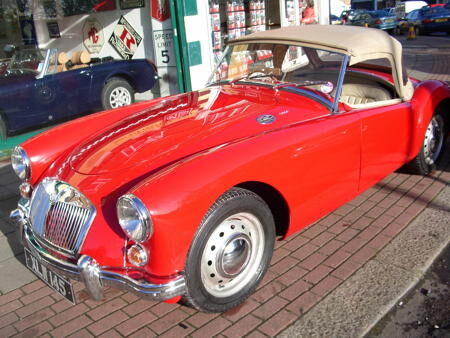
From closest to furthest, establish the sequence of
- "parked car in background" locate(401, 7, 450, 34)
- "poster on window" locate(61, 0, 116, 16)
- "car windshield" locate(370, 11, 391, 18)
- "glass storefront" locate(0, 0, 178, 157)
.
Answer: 1. "glass storefront" locate(0, 0, 178, 157)
2. "poster on window" locate(61, 0, 116, 16)
3. "parked car in background" locate(401, 7, 450, 34)
4. "car windshield" locate(370, 11, 391, 18)

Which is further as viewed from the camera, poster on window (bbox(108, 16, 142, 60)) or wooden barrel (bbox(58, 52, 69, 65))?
poster on window (bbox(108, 16, 142, 60))

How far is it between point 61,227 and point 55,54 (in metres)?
5.09

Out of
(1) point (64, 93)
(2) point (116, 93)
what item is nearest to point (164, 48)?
(2) point (116, 93)

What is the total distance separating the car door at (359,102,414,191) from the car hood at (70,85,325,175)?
426mm

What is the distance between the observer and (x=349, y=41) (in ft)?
11.6

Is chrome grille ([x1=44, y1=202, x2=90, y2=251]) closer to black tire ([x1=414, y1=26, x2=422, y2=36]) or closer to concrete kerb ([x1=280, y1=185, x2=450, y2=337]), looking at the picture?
concrete kerb ([x1=280, y1=185, x2=450, y2=337])

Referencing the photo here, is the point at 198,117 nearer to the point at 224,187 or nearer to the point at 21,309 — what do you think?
the point at 224,187

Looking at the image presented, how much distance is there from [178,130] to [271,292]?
4.03 feet

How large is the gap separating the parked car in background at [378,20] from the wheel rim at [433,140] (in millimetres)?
22421

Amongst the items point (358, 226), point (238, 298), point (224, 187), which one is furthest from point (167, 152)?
point (358, 226)

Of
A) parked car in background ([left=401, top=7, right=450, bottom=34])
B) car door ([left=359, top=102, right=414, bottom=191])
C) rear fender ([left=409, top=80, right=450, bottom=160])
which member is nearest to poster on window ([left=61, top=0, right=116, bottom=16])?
rear fender ([left=409, top=80, right=450, bottom=160])

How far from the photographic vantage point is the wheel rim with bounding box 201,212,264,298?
8.43 feet

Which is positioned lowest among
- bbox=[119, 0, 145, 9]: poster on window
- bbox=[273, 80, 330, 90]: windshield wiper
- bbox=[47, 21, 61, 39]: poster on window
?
bbox=[273, 80, 330, 90]: windshield wiper

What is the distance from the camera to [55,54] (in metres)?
6.96
